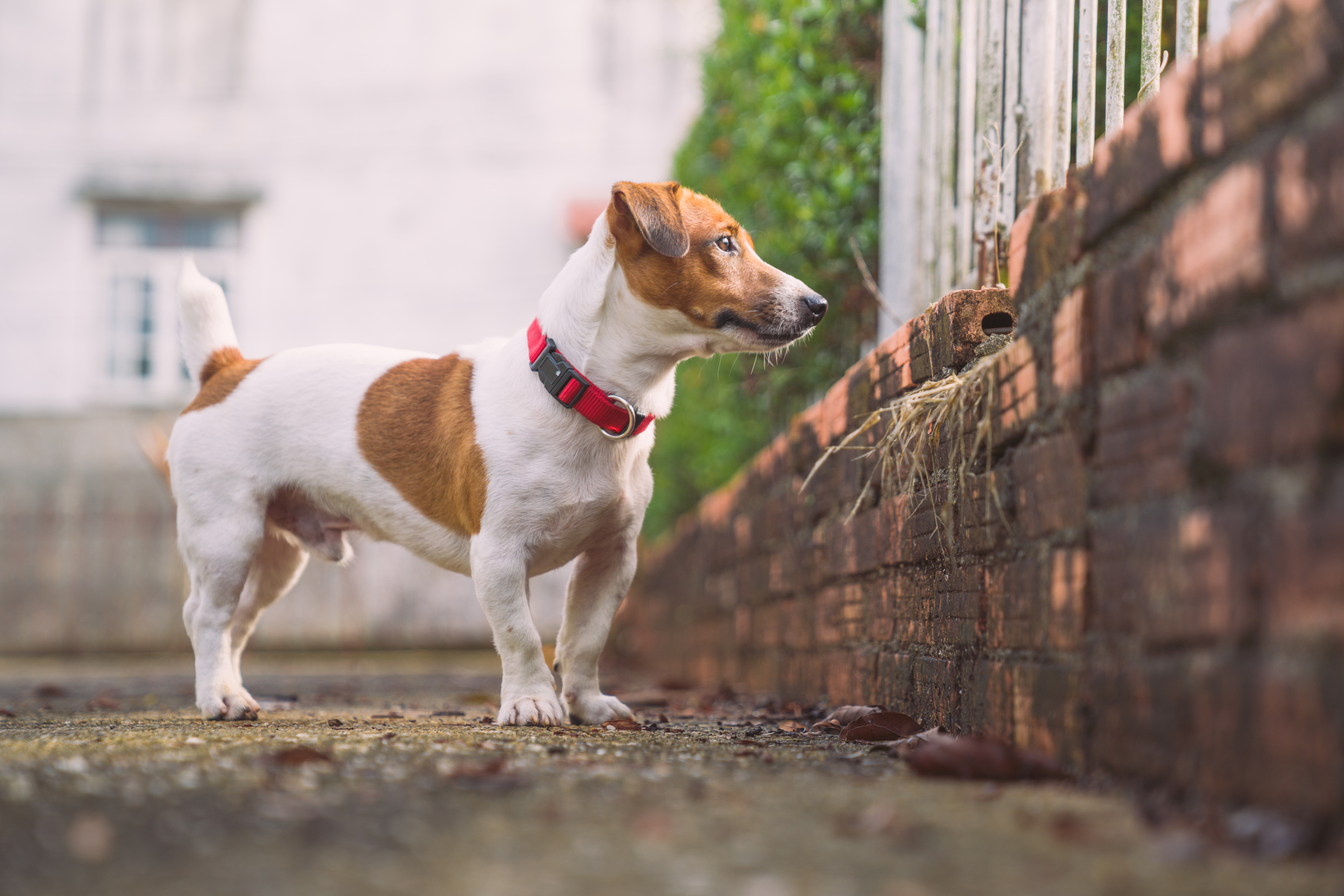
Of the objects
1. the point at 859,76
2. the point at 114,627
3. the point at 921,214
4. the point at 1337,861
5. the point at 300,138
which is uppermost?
the point at 300,138

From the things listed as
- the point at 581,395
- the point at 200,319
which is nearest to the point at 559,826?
the point at 581,395

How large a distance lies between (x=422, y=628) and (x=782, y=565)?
7162mm

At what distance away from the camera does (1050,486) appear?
183cm

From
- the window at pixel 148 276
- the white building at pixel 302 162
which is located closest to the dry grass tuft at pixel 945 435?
the white building at pixel 302 162

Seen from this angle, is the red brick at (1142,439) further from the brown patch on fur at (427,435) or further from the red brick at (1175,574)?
the brown patch on fur at (427,435)

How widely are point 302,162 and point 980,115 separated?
1138cm

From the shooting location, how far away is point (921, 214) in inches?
139

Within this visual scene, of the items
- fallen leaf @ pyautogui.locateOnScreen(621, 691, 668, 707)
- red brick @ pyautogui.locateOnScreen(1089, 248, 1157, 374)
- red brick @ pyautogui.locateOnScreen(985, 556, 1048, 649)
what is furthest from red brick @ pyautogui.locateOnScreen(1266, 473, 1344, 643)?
fallen leaf @ pyautogui.locateOnScreen(621, 691, 668, 707)

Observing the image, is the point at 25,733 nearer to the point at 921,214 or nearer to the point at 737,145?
the point at 921,214

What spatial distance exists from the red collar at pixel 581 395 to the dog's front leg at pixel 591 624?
0.39m

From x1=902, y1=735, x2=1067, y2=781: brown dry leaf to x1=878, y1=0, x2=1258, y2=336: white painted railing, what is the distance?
110 centimetres

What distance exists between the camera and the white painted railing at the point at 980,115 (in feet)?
7.67

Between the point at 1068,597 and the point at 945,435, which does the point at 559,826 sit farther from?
the point at 945,435

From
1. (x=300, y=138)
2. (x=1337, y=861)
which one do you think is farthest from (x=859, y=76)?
(x=300, y=138)
